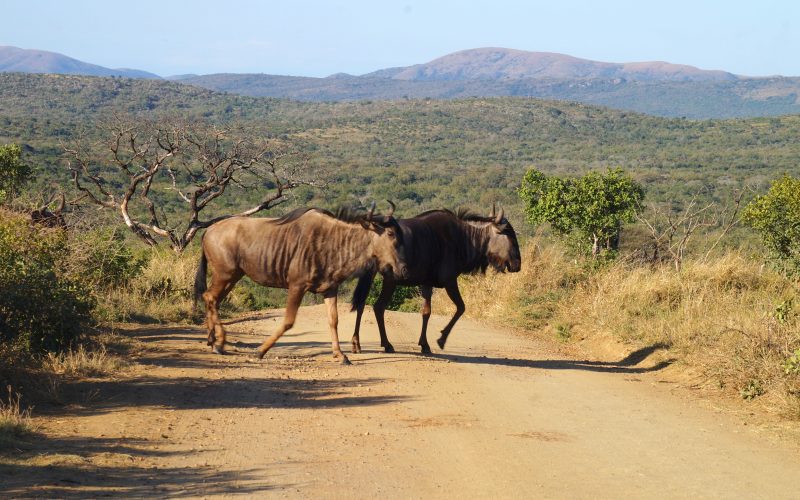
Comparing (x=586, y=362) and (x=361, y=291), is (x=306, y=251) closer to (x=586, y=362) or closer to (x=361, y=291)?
(x=361, y=291)

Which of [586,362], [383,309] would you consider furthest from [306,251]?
[586,362]

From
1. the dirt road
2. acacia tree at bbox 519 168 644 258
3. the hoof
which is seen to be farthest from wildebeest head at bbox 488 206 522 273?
acacia tree at bbox 519 168 644 258

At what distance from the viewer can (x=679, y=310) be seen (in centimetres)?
1525

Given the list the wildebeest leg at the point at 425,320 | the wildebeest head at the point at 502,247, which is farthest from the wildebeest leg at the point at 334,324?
the wildebeest head at the point at 502,247

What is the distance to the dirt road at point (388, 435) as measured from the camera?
279 inches

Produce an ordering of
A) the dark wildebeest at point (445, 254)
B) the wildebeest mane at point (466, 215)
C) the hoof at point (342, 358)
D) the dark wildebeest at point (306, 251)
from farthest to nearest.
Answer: the wildebeest mane at point (466, 215), the dark wildebeest at point (445, 254), the dark wildebeest at point (306, 251), the hoof at point (342, 358)

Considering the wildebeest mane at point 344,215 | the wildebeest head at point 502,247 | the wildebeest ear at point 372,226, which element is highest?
the wildebeest mane at point 344,215

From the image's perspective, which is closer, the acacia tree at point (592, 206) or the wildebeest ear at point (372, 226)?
the wildebeest ear at point (372, 226)

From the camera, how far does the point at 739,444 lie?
8938mm

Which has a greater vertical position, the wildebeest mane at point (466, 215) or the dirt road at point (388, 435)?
the wildebeest mane at point (466, 215)

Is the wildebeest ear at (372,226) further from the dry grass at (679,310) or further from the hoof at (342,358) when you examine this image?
the dry grass at (679,310)

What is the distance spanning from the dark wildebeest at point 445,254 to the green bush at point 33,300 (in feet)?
11.9

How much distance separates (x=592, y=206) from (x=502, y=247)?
30.0 ft

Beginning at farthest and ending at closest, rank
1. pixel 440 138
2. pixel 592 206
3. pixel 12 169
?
pixel 440 138
pixel 12 169
pixel 592 206
